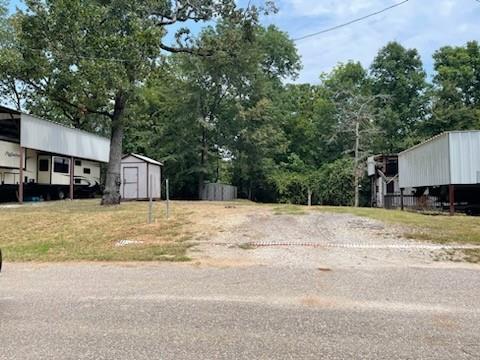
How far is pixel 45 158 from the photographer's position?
25.4 meters

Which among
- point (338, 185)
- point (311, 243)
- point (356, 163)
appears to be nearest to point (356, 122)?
point (356, 163)

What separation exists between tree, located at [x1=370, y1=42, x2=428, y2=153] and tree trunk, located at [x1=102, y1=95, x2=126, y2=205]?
83.2 ft

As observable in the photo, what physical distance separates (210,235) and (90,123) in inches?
1181

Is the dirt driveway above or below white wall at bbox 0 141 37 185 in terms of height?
below

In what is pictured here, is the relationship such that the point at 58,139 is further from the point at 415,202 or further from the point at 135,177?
the point at 415,202

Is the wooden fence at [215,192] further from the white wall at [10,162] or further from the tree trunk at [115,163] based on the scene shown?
the tree trunk at [115,163]

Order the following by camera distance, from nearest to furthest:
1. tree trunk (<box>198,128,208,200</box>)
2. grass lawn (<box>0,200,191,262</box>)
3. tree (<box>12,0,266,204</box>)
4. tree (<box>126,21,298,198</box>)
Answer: grass lawn (<box>0,200,191,262</box>), tree (<box>12,0,266,204</box>), tree (<box>126,21,298,198</box>), tree trunk (<box>198,128,208,200</box>)

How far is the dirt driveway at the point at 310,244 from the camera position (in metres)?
8.38

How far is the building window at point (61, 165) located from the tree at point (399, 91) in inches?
993

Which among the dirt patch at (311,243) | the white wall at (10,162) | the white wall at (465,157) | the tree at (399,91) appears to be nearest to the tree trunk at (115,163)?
the white wall at (10,162)

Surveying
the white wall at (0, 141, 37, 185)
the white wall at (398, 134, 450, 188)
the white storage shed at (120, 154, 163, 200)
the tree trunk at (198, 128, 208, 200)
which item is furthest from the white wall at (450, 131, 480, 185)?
the tree trunk at (198, 128, 208, 200)

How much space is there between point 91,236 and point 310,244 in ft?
17.4

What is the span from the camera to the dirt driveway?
330 inches

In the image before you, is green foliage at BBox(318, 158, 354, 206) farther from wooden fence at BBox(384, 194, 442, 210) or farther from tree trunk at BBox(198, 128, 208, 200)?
tree trunk at BBox(198, 128, 208, 200)
